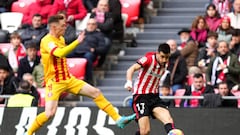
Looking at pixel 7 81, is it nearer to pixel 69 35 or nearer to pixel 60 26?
pixel 69 35

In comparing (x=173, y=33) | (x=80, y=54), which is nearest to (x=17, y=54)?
(x=80, y=54)

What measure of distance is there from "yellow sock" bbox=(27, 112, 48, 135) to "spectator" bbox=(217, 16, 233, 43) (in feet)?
15.7

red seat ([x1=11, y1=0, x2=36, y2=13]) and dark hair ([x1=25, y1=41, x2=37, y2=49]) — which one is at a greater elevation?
red seat ([x1=11, y1=0, x2=36, y2=13])

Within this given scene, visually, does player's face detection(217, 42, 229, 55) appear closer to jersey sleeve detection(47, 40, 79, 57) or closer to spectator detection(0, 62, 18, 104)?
spectator detection(0, 62, 18, 104)

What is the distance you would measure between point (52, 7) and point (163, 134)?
4.76 meters

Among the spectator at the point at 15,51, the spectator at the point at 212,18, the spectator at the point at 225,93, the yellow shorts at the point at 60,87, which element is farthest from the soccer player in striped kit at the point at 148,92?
the spectator at the point at 15,51

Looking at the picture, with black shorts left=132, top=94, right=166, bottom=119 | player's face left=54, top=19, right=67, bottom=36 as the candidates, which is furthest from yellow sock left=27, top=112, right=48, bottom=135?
black shorts left=132, top=94, right=166, bottom=119

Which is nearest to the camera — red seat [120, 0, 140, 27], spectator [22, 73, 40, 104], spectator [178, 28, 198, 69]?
spectator [22, 73, 40, 104]

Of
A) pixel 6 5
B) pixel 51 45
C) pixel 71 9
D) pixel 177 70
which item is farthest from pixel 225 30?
pixel 6 5

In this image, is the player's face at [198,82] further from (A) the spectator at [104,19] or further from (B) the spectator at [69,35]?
(B) the spectator at [69,35]

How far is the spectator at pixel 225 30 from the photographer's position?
20.6 m

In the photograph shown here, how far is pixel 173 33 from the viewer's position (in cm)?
2238

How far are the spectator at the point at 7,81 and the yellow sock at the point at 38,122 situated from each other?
293cm

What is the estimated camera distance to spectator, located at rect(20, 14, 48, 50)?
71.1 ft
